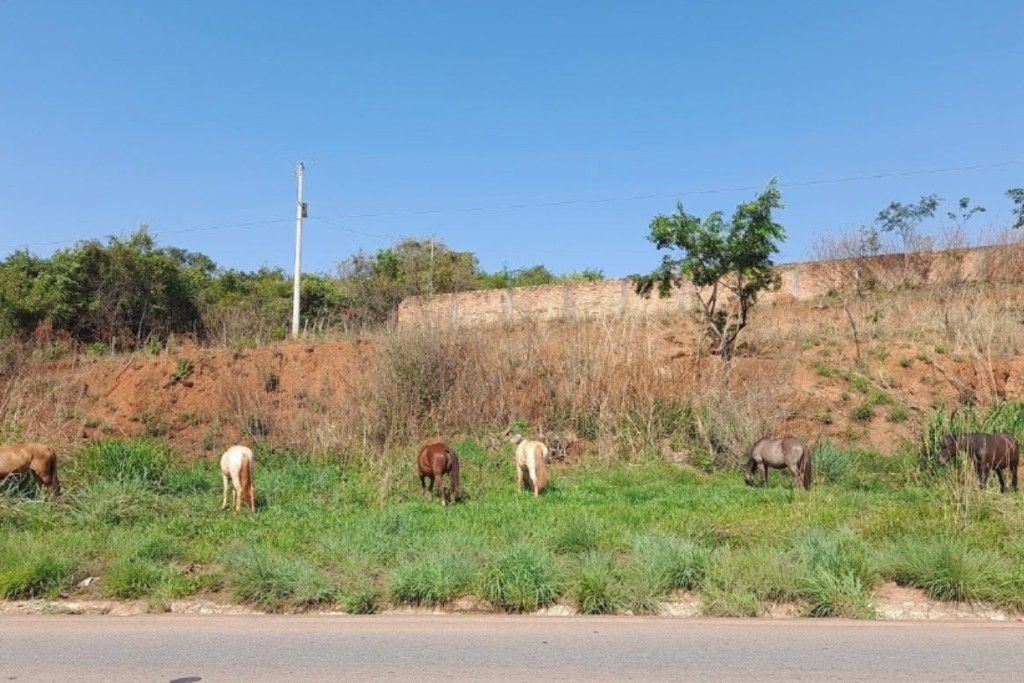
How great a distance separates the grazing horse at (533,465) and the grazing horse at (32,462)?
6.58 meters

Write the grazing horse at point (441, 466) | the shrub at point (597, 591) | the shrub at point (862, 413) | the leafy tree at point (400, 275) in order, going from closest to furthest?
1. the shrub at point (597, 591)
2. the grazing horse at point (441, 466)
3. the shrub at point (862, 413)
4. the leafy tree at point (400, 275)

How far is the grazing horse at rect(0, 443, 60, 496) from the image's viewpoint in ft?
34.1

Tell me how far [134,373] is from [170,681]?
19.7m

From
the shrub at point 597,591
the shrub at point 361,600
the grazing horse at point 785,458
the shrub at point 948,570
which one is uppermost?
the grazing horse at point 785,458

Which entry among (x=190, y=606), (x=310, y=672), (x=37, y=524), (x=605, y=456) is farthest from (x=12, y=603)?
(x=605, y=456)

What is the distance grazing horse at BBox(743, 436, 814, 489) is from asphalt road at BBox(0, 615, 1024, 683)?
229 inches

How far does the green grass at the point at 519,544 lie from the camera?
660 cm

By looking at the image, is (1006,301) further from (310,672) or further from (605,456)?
(310,672)

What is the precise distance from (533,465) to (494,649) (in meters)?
6.47

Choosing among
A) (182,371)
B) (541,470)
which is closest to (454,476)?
(541,470)

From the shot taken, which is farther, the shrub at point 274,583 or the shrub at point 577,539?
the shrub at point 577,539

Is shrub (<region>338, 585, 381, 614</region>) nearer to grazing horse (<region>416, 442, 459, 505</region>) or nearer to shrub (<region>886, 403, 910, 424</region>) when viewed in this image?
grazing horse (<region>416, 442, 459, 505</region>)

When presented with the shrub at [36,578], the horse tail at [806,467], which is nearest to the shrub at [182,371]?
the shrub at [36,578]

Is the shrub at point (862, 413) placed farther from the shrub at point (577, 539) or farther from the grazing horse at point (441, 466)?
the shrub at point (577, 539)
